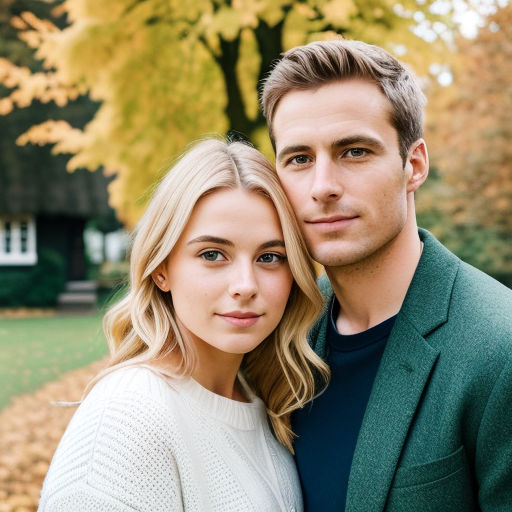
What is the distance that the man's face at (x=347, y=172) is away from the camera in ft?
8.85

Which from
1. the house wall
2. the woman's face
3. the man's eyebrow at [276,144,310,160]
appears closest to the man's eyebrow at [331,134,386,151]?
the man's eyebrow at [276,144,310,160]

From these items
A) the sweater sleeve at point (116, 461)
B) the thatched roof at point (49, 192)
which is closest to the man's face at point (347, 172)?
the sweater sleeve at point (116, 461)

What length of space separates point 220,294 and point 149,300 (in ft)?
1.56

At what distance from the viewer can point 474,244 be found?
19.6 metres

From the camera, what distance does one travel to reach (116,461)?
222 cm

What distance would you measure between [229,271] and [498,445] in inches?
46.2

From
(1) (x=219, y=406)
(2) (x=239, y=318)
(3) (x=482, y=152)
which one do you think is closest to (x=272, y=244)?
(2) (x=239, y=318)

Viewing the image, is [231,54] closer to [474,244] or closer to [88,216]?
[474,244]

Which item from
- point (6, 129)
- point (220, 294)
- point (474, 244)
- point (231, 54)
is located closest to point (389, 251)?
point (220, 294)

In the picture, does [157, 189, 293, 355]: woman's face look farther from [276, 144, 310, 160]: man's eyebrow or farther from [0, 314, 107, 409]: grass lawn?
[0, 314, 107, 409]: grass lawn

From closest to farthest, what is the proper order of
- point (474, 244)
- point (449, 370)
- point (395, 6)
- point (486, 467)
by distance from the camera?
point (486, 467), point (449, 370), point (395, 6), point (474, 244)

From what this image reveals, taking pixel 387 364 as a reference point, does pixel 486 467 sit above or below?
below

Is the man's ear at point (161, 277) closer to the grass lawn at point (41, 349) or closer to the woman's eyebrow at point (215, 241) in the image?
the woman's eyebrow at point (215, 241)

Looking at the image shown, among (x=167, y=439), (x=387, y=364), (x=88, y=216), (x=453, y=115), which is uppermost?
(x=453, y=115)
